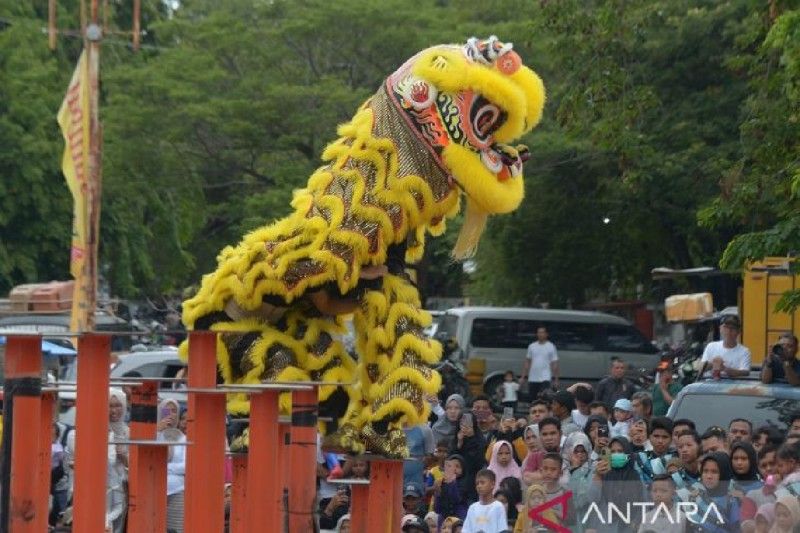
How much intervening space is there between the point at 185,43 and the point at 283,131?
108 inches

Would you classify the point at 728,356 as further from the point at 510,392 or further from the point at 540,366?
the point at 540,366

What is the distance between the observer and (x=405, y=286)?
7875 mm

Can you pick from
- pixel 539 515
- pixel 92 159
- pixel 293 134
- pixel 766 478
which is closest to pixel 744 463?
pixel 766 478

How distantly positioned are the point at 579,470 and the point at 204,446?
14.2ft

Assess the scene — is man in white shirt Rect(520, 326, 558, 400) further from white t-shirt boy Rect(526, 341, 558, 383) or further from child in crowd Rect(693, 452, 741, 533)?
child in crowd Rect(693, 452, 741, 533)

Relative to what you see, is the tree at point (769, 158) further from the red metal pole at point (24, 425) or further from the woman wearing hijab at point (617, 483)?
the red metal pole at point (24, 425)

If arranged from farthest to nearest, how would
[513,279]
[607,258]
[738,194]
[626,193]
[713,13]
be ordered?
1. [513,279]
2. [607,258]
3. [626,193]
4. [713,13]
5. [738,194]

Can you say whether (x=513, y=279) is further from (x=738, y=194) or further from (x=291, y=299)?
(x=291, y=299)

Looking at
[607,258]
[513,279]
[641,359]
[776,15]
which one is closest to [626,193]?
[641,359]

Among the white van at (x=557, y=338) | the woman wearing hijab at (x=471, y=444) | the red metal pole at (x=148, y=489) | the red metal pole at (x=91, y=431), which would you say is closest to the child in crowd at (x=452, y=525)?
the woman wearing hijab at (x=471, y=444)

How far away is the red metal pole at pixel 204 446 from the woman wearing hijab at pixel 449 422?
687 centimetres

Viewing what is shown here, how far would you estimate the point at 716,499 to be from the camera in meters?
8.39

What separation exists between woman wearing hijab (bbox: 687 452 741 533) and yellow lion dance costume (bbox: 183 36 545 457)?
1.50 meters

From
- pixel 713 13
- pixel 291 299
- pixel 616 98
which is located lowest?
pixel 291 299
